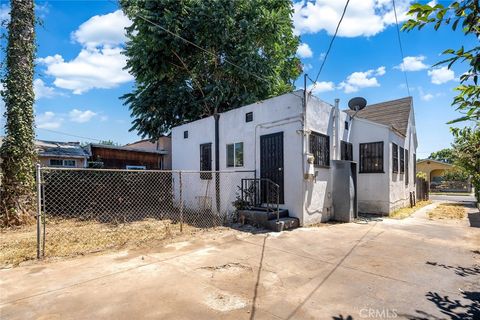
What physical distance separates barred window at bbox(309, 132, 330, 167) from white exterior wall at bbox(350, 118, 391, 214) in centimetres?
279

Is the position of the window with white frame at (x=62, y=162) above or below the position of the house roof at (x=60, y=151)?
below

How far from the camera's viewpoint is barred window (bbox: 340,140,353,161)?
1006cm

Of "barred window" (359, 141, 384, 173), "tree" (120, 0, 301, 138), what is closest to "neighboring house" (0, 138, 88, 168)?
"tree" (120, 0, 301, 138)

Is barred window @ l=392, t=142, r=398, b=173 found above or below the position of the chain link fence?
above

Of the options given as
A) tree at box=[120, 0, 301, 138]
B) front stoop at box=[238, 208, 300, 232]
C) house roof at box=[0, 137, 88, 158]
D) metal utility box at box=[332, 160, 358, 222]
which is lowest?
front stoop at box=[238, 208, 300, 232]

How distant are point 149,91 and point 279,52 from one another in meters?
7.42

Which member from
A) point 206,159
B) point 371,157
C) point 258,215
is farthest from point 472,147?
point 206,159

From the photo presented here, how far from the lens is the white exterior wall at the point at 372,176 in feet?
34.2

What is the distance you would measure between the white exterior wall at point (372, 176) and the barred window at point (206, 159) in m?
5.84

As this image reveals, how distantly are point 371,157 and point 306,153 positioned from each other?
4.65m

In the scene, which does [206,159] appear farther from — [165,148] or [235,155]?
[165,148]

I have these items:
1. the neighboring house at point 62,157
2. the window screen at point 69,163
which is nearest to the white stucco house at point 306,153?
the neighboring house at point 62,157

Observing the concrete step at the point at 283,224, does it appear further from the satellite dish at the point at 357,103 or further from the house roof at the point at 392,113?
the house roof at the point at 392,113

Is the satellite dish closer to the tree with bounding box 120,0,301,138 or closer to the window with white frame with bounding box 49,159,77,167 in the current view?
the tree with bounding box 120,0,301,138
